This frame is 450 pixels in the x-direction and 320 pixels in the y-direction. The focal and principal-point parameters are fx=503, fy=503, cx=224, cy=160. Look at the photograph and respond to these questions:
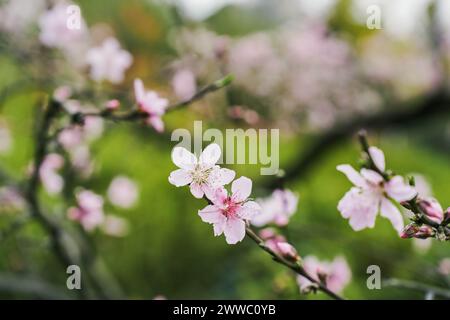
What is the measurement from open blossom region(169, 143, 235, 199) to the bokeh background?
0.77 metres

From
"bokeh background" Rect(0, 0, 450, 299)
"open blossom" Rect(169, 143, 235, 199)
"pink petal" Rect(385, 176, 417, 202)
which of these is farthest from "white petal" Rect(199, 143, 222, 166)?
"bokeh background" Rect(0, 0, 450, 299)

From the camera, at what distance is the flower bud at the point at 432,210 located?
0.94 m

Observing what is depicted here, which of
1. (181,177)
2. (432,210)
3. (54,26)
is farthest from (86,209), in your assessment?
(432,210)

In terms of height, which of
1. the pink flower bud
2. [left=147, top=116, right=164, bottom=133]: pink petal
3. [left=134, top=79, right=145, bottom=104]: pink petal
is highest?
[left=134, top=79, right=145, bottom=104]: pink petal

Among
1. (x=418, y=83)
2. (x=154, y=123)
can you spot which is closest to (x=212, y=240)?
(x=154, y=123)

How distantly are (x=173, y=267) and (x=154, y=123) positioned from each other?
2.72 meters

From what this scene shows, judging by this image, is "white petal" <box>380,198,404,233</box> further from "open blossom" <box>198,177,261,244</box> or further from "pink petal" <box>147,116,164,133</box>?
"pink petal" <box>147,116,164,133</box>

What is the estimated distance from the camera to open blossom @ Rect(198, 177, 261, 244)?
0.97m

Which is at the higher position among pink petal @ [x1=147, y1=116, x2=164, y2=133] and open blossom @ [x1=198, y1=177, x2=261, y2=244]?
pink petal @ [x1=147, y1=116, x2=164, y2=133]

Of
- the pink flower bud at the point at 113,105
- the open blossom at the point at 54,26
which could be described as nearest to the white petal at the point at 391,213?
the pink flower bud at the point at 113,105

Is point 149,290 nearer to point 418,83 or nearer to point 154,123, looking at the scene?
point 154,123

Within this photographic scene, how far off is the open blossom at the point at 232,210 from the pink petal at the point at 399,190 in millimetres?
258

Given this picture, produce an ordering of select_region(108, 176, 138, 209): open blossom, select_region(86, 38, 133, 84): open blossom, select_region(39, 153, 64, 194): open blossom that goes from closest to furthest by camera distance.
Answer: select_region(86, 38, 133, 84): open blossom
select_region(39, 153, 64, 194): open blossom
select_region(108, 176, 138, 209): open blossom

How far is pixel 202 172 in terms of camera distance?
98cm
